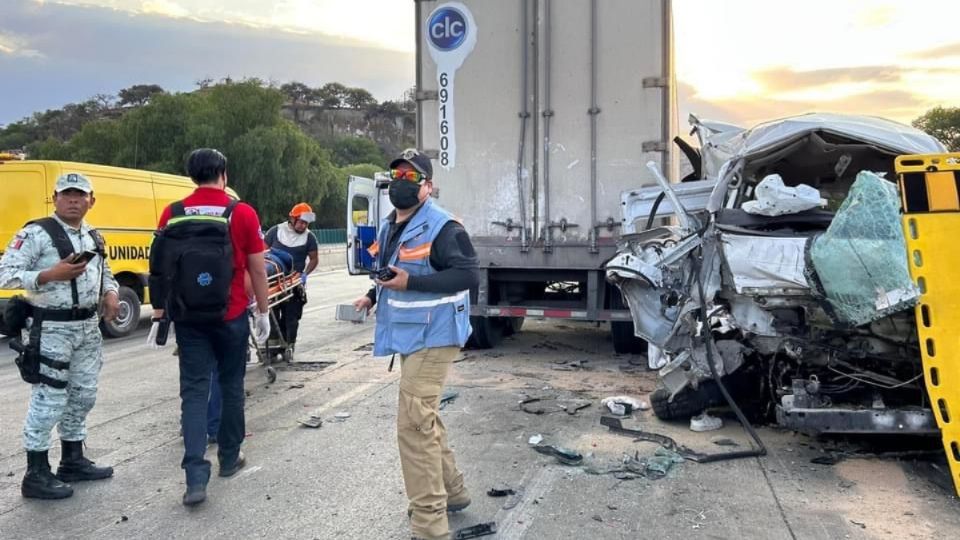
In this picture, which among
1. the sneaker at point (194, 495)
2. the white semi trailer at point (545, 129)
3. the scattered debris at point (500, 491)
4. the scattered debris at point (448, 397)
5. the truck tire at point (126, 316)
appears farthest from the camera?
the truck tire at point (126, 316)

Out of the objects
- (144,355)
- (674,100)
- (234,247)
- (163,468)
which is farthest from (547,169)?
(144,355)

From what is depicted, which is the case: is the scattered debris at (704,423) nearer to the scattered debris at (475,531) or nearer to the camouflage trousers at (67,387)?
the scattered debris at (475,531)

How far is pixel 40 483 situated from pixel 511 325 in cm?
624

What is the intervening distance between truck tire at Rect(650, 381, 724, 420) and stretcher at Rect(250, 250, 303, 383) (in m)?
3.79

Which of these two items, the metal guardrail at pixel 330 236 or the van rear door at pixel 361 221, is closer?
the van rear door at pixel 361 221

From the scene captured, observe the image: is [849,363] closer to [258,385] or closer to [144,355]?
[258,385]

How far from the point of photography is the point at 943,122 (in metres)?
49.6

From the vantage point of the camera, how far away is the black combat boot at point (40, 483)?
4059mm

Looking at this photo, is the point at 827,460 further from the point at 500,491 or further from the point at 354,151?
the point at 354,151

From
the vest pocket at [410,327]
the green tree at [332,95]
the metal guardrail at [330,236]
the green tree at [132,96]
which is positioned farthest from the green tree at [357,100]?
the vest pocket at [410,327]

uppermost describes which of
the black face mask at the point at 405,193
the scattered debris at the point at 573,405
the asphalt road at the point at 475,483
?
the black face mask at the point at 405,193

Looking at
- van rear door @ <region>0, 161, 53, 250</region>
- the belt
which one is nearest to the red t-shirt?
the belt

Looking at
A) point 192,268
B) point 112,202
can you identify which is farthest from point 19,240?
point 112,202

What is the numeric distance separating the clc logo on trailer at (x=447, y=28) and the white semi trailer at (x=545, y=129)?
0.04 feet
